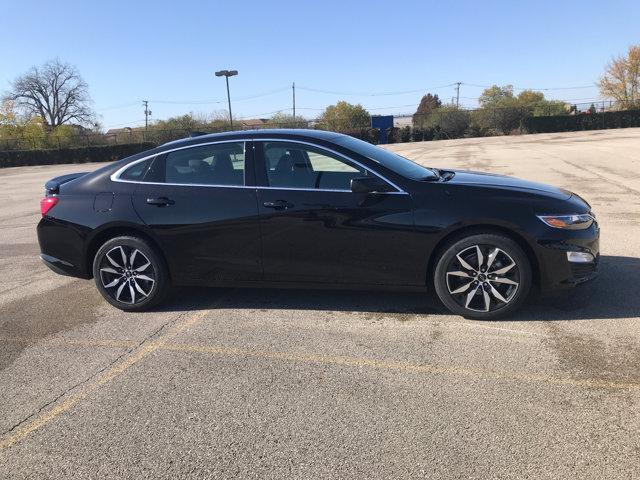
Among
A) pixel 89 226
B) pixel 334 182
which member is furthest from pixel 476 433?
pixel 89 226

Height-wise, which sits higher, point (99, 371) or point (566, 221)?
point (566, 221)

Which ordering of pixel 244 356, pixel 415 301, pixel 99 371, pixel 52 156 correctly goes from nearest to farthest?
pixel 99 371 → pixel 244 356 → pixel 415 301 → pixel 52 156

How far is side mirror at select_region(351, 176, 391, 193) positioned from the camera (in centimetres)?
434

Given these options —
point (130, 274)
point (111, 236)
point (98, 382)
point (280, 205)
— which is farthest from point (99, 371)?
point (280, 205)

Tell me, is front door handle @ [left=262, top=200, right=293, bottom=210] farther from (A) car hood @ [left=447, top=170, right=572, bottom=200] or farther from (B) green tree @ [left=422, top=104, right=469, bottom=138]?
(B) green tree @ [left=422, top=104, right=469, bottom=138]

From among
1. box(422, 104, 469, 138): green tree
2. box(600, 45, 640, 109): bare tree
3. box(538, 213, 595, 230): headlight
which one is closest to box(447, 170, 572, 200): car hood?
box(538, 213, 595, 230): headlight

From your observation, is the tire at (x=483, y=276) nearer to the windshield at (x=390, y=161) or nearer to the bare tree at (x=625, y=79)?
the windshield at (x=390, y=161)

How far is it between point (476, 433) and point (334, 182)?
7.81 ft

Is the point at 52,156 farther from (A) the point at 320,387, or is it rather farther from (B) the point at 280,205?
(A) the point at 320,387

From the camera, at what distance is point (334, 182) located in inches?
178

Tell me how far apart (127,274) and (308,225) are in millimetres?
1827

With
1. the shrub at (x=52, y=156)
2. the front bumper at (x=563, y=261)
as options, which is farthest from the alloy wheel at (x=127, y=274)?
the shrub at (x=52, y=156)

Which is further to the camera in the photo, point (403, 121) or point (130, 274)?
point (403, 121)

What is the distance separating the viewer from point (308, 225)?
4484mm
